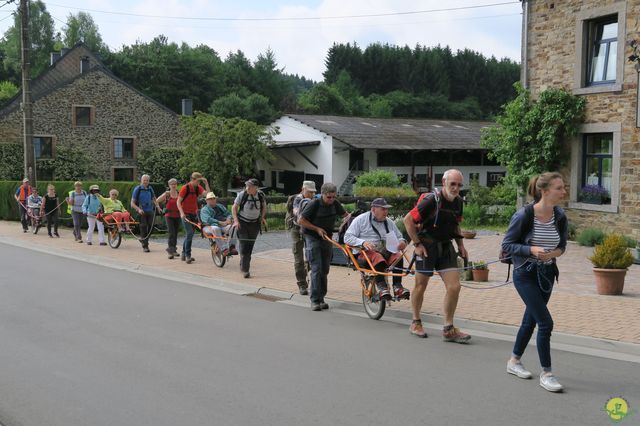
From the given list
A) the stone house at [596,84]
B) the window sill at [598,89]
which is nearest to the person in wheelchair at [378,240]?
the stone house at [596,84]

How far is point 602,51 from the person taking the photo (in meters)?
18.3

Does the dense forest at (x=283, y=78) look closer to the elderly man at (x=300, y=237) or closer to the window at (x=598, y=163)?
the window at (x=598, y=163)

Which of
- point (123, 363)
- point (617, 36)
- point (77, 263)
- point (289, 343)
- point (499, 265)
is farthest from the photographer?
point (617, 36)

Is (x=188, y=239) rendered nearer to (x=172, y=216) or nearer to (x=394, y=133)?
(x=172, y=216)

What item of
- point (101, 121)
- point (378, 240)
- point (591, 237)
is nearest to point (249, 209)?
point (378, 240)

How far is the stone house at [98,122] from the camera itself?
46469 millimetres

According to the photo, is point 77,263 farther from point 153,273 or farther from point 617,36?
point 617,36

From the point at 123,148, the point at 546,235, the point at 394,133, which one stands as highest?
the point at 394,133

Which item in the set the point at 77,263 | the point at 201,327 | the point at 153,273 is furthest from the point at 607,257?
the point at 77,263

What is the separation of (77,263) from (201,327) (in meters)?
7.84

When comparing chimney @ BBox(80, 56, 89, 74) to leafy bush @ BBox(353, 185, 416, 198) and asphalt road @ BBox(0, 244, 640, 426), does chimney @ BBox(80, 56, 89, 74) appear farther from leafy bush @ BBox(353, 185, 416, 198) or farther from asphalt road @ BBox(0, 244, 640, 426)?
asphalt road @ BBox(0, 244, 640, 426)

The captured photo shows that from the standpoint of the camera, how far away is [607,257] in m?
10.8

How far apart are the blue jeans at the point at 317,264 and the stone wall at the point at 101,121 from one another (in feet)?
131

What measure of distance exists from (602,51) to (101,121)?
38.2 meters
